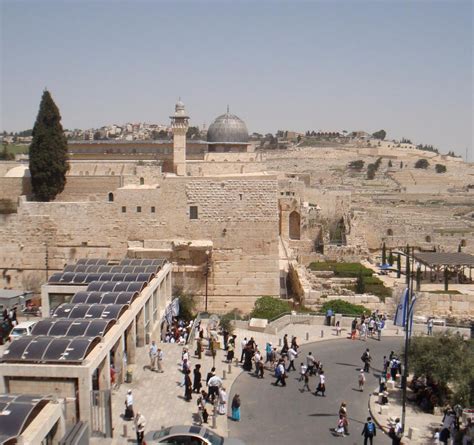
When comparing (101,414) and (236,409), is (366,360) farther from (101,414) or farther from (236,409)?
(101,414)

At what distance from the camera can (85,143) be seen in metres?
30.6

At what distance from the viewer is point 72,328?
Result: 35.4 ft

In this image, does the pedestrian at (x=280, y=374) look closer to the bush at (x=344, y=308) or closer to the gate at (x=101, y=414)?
the gate at (x=101, y=414)

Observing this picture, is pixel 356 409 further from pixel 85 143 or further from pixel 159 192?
pixel 85 143

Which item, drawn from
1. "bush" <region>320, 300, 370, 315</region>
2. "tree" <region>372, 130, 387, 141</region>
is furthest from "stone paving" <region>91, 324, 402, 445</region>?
"tree" <region>372, 130, 387, 141</region>

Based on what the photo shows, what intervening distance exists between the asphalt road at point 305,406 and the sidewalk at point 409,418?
8.4 inches

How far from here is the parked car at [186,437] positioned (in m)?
8.93

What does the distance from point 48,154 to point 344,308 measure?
468 inches

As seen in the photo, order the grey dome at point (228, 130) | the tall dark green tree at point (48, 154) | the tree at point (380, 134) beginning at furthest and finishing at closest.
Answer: the tree at point (380, 134) < the grey dome at point (228, 130) < the tall dark green tree at point (48, 154)

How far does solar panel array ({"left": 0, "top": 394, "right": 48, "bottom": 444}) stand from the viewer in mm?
6984

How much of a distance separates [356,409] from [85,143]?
2264 cm

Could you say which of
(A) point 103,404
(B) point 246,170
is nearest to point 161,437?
(A) point 103,404

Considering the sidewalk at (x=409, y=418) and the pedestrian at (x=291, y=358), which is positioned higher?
the pedestrian at (x=291, y=358)

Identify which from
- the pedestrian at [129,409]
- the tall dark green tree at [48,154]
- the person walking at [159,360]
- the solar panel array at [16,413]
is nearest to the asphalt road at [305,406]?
the person walking at [159,360]
